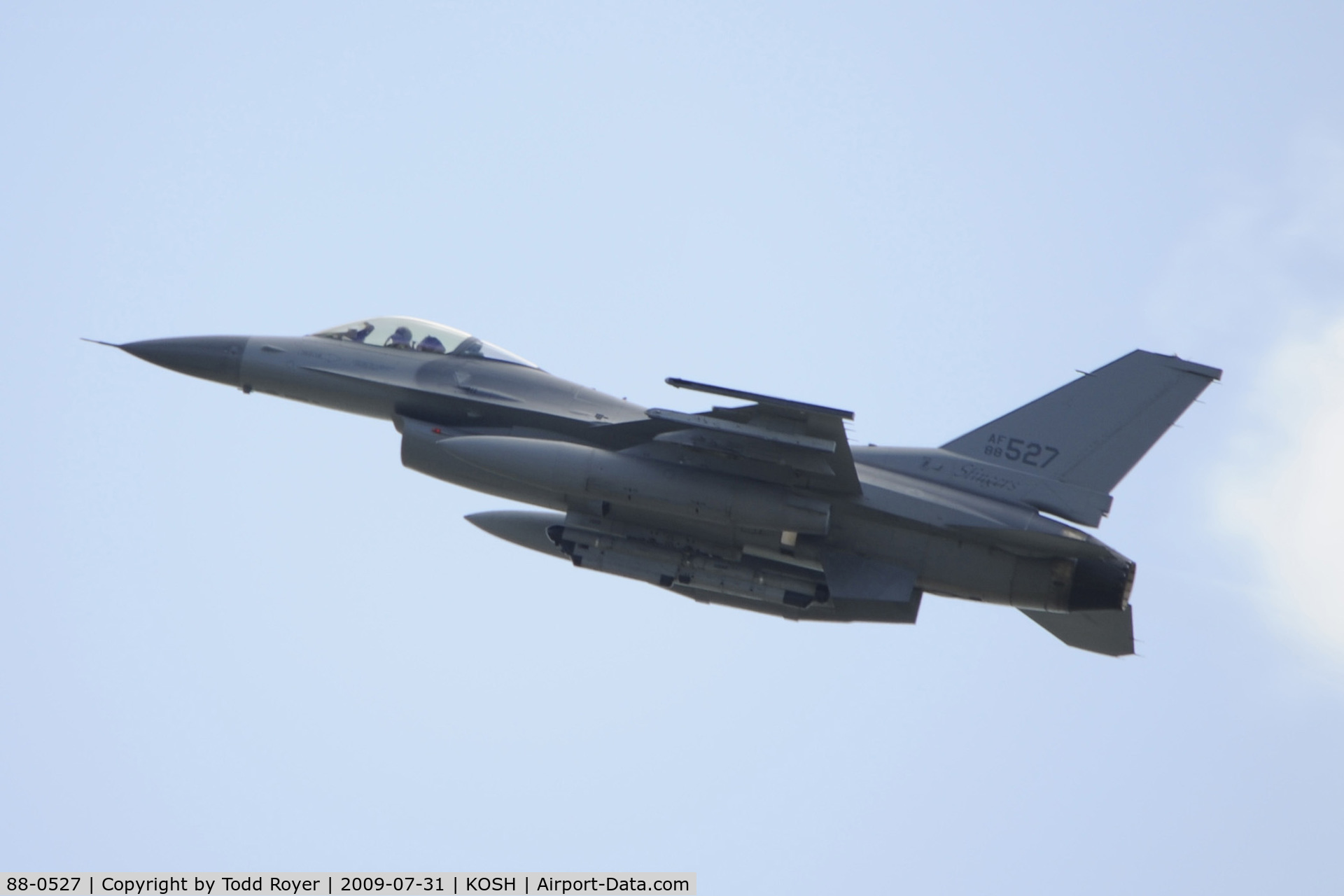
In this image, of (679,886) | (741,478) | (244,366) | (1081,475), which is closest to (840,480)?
(741,478)

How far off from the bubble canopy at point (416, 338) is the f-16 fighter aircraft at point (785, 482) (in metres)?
0.09

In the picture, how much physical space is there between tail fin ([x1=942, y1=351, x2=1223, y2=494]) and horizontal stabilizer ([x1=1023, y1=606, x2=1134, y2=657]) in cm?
148

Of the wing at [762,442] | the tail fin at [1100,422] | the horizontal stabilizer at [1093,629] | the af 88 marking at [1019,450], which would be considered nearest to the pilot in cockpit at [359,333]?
Answer: the wing at [762,442]

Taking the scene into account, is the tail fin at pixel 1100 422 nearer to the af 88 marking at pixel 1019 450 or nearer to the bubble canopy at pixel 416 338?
the af 88 marking at pixel 1019 450

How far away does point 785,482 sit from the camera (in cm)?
1463

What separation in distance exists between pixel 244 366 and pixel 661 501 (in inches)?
219

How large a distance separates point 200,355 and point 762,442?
706 centimetres

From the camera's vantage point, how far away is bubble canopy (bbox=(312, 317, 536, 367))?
16.5 m

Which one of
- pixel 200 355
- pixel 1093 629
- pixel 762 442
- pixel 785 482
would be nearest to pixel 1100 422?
pixel 1093 629

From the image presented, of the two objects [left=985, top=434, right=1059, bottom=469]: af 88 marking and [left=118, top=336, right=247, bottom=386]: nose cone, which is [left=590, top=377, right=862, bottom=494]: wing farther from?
[left=118, top=336, right=247, bottom=386]: nose cone

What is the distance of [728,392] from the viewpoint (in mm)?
13500

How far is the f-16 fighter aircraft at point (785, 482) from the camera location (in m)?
14.4

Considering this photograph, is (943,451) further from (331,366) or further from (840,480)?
(331,366)

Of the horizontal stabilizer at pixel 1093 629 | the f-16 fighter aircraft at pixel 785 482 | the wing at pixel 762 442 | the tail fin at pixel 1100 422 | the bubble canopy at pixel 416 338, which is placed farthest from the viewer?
the bubble canopy at pixel 416 338
